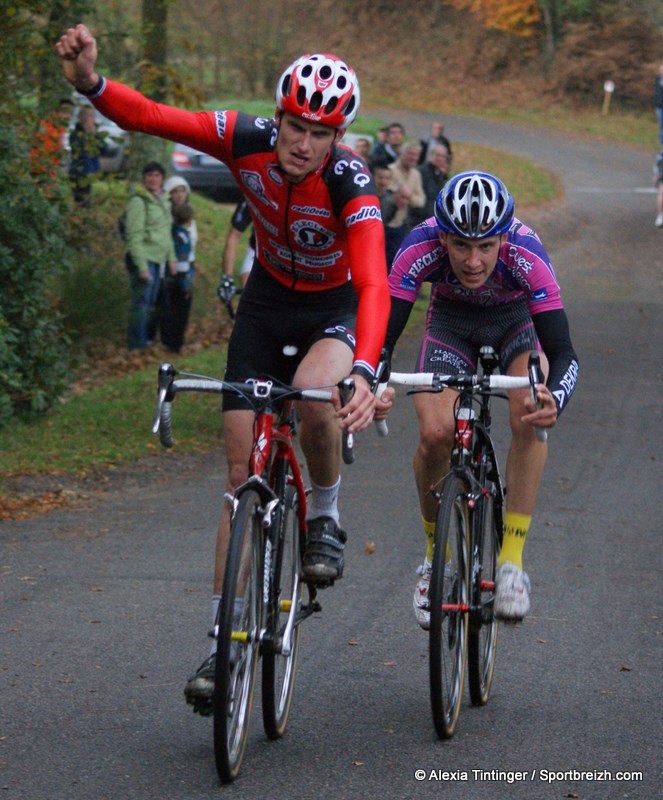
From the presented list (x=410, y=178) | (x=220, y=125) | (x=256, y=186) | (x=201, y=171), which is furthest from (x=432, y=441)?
(x=201, y=171)

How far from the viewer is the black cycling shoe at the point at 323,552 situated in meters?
5.47

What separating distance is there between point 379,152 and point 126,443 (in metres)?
8.38

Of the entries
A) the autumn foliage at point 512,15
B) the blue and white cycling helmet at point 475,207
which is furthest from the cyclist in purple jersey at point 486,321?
the autumn foliage at point 512,15

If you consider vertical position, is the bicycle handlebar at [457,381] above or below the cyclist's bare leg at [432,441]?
above

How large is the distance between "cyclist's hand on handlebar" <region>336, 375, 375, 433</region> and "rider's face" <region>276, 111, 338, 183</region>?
1086 mm

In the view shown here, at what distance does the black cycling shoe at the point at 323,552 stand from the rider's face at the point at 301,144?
1466mm

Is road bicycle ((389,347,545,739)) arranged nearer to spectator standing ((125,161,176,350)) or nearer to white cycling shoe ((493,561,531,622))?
white cycling shoe ((493,561,531,622))

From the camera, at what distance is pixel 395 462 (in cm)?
1095

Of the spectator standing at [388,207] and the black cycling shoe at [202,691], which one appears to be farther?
the spectator standing at [388,207]

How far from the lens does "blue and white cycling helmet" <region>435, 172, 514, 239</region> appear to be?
5367 mm

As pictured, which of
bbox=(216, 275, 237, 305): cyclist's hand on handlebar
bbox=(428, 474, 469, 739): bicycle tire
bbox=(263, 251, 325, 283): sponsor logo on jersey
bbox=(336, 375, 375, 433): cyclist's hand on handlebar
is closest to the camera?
bbox=(336, 375, 375, 433): cyclist's hand on handlebar

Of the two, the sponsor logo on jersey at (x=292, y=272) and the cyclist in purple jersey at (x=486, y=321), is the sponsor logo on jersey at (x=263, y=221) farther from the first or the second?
the cyclist in purple jersey at (x=486, y=321)

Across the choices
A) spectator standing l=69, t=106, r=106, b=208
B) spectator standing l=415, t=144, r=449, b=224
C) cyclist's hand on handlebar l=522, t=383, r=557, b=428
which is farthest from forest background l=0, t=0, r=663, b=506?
cyclist's hand on handlebar l=522, t=383, r=557, b=428

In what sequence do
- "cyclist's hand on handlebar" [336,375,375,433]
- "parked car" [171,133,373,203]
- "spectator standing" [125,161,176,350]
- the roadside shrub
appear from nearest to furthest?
1. "cyclist's hand on handlebar" [336,375,375,433]
2. the roadside shrub
3. "spectator standing" [125,161,176,350]
4. "parked car" [171,133,373,203]
